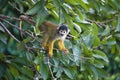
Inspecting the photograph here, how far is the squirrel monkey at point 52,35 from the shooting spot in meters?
4.05

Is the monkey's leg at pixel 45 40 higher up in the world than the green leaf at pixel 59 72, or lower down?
higher up

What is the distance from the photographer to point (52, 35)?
4270mm

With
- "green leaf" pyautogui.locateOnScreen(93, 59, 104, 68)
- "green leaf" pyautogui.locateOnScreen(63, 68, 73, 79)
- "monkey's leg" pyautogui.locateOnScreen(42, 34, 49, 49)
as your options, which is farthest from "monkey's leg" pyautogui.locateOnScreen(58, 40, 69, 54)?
"green leaf" pyautogui.locateOnScreen(93, 59, 104, 68)

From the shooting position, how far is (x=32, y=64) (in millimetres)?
4316

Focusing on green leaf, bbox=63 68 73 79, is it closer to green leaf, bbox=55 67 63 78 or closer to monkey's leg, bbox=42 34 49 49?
green leaf, bbox=55 67 63 78

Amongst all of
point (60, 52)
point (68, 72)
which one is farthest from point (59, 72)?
point (60, 52)

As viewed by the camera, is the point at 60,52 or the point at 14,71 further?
the point at 14,71

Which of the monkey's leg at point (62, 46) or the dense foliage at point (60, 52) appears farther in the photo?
the monkey's leg at point (62, 46)

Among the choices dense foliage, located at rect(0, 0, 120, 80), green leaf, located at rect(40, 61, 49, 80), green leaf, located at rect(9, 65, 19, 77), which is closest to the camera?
dense foliage, located at rect(0, 0, 120, 80)

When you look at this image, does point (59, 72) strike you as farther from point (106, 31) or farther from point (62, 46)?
point (106, 31)

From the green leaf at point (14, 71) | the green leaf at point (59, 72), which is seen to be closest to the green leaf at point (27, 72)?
the green leaf at point (14, 71)

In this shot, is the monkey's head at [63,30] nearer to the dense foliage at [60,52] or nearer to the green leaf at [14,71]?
the dense foliage at [60,52]

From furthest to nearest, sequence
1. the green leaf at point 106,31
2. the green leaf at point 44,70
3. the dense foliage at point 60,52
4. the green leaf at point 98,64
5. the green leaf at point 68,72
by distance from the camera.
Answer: the green leaf at point 106,31
the green leaf at point 98,64
the green leaf at point 68,72
the green leaf at point 44,70
the dense foliage at point 60,52

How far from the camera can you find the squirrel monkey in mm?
4051
